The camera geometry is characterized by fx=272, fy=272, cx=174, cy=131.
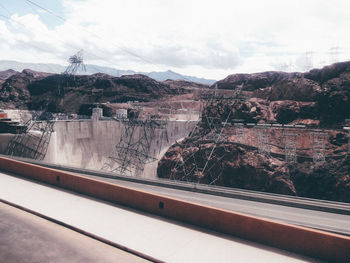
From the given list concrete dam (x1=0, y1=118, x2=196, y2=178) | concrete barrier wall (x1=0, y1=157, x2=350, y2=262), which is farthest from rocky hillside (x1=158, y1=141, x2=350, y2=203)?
concrete barrier wall (x1=0, y1=157, x2=350, y2=262)

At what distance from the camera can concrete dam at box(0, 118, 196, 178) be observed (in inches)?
1684

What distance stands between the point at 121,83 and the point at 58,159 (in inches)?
3485

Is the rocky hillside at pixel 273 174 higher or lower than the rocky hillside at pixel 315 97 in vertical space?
lower

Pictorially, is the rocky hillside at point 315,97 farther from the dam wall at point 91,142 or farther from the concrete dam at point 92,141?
the dam wall at point 91,142

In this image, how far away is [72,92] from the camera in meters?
118

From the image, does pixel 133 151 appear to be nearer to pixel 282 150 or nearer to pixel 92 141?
pixel 92 141

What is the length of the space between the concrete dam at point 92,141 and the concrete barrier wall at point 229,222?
1057 inches

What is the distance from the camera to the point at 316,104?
69000 mm

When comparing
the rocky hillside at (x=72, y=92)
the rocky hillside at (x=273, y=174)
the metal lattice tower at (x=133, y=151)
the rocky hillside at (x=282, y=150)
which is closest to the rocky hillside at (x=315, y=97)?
the rocky hillside at (x=282, y=150)

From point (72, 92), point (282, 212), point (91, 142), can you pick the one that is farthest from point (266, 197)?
point (72, 92)

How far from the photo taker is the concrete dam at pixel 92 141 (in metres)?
42.8

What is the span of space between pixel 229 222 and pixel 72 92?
118812mm

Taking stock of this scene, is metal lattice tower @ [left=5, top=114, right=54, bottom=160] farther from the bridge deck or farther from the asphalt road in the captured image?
the asphalt road

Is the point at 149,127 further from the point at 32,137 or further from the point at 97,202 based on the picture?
the point at 97,202
